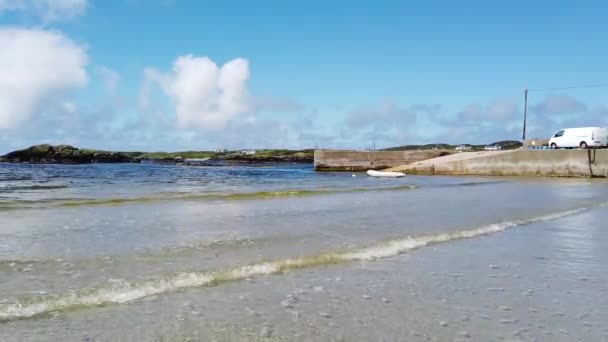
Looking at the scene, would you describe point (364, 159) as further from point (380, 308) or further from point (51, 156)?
point (51, 156)

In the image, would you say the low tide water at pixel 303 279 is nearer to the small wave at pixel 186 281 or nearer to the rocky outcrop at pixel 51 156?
the small wave at pixel 186 281

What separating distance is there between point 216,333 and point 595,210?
12666 millimetres

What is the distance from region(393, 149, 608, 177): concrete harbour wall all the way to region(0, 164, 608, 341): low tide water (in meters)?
27.8

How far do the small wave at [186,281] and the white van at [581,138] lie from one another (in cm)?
3483

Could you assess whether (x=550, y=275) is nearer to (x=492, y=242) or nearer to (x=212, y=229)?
(x=492, y=242)

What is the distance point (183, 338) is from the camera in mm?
3512

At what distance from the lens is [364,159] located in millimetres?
53000

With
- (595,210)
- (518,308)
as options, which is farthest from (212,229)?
(595,210)

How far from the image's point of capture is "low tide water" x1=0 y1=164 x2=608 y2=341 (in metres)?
3.77

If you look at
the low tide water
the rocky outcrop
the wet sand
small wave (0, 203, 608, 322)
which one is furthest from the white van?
the rocky outcrop

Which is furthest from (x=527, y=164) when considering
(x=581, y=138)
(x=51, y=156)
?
(x=51, y=156)

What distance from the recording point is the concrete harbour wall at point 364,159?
52.0 m

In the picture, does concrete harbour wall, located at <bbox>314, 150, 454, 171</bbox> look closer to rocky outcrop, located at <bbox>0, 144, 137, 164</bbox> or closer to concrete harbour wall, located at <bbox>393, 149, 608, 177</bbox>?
concrete harbour wall, located at <bbox>393, 149, 608, 177</bbox>

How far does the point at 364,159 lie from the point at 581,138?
2111 cm
